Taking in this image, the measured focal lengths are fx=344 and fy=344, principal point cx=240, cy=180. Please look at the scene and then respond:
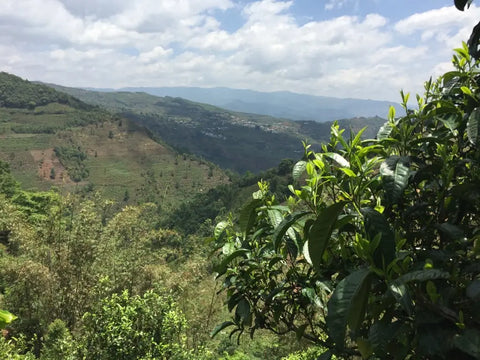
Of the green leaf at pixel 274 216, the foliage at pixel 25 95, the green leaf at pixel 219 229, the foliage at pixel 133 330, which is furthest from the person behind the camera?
the foliage at pixel 25 95

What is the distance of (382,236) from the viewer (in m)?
1.09

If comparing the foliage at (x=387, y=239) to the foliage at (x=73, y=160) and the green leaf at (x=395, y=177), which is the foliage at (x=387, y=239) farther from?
the foliage at (x=73, y=160)

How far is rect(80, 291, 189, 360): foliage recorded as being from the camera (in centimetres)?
575

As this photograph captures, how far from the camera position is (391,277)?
1065 millimetres

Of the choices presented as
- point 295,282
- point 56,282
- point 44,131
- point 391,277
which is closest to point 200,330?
point 56,282

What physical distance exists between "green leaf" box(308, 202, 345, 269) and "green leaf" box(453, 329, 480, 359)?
1.38 ft

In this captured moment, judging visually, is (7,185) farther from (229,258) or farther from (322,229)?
(322,229)

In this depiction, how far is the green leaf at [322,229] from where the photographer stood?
41.3 inches

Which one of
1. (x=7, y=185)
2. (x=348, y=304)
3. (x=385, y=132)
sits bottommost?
(x=7, y=185)

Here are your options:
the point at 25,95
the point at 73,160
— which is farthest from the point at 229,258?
the point at 25,95

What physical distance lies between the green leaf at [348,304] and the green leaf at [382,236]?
106 millimetres

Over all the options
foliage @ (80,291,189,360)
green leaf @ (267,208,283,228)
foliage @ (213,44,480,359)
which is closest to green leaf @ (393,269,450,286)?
foliage @ (213,44,480,359)

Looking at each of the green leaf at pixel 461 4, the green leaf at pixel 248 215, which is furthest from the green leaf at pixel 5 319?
the green leaf at pixel 461 4

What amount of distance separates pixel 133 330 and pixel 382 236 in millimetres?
5734
